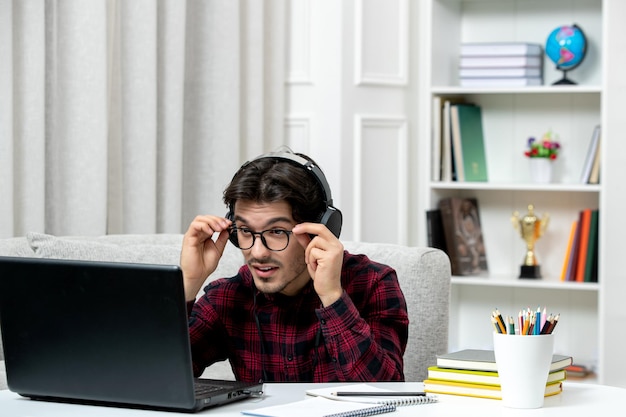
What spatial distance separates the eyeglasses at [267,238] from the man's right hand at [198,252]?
4 centimetres

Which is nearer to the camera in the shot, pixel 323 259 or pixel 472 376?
pixel 472 376

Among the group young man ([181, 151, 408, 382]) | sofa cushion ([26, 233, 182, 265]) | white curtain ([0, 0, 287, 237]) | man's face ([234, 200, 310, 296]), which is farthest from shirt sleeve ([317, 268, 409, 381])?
white curtain ([0, 0, 287, 237])

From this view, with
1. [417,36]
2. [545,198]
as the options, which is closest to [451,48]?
[417,36]

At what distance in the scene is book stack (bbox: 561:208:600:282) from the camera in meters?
3.66

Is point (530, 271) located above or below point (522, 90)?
below

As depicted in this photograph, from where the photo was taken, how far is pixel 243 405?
4.45 feet

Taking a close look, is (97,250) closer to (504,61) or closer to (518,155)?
(504,61)

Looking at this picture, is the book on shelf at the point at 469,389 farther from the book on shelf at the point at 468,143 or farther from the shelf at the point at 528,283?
the book on shelf at the point at 468,143

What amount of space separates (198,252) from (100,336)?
17.7 inches

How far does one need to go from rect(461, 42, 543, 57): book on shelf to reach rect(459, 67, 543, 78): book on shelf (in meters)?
0.06

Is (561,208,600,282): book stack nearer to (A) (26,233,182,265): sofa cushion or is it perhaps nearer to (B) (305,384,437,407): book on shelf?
(A) (26,233,182,265): sofa cushion

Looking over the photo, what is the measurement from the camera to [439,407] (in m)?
1.35

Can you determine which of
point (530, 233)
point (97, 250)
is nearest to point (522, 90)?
point (530, 233)

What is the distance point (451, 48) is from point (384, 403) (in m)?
2.78
